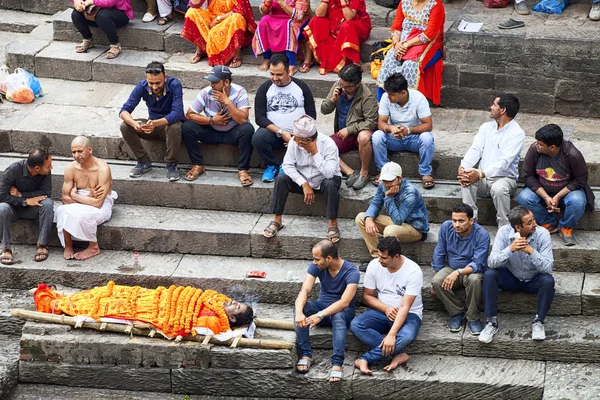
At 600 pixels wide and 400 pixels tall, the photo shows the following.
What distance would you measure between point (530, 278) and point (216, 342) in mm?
2767

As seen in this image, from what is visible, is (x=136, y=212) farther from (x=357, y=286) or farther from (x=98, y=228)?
(x=357, y=286)

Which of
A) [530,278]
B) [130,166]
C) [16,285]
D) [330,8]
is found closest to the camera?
[530,278]

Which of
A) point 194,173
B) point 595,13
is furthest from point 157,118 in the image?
point 595,13

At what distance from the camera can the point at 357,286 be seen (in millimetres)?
9906

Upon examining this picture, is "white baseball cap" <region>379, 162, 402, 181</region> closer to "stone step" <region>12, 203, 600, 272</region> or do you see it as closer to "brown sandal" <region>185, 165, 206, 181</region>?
"stone step" <region>12, 203, 600, 272</region>

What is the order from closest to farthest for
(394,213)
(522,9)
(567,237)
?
(394,213) → (567,237) → (522,9)

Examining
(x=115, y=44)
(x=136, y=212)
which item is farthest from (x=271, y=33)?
(x=136, y=212)

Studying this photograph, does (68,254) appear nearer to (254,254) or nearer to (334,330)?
(254,254)

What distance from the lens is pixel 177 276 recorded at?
34.9ft

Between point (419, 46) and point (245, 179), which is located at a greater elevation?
point (419, 46)

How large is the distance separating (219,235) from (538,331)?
3126 millimetres

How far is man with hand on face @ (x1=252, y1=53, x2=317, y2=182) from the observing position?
11.1m

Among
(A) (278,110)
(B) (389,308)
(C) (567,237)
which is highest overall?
(A) (278,110)

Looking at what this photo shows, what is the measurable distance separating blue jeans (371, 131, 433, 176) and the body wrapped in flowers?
206 cm
